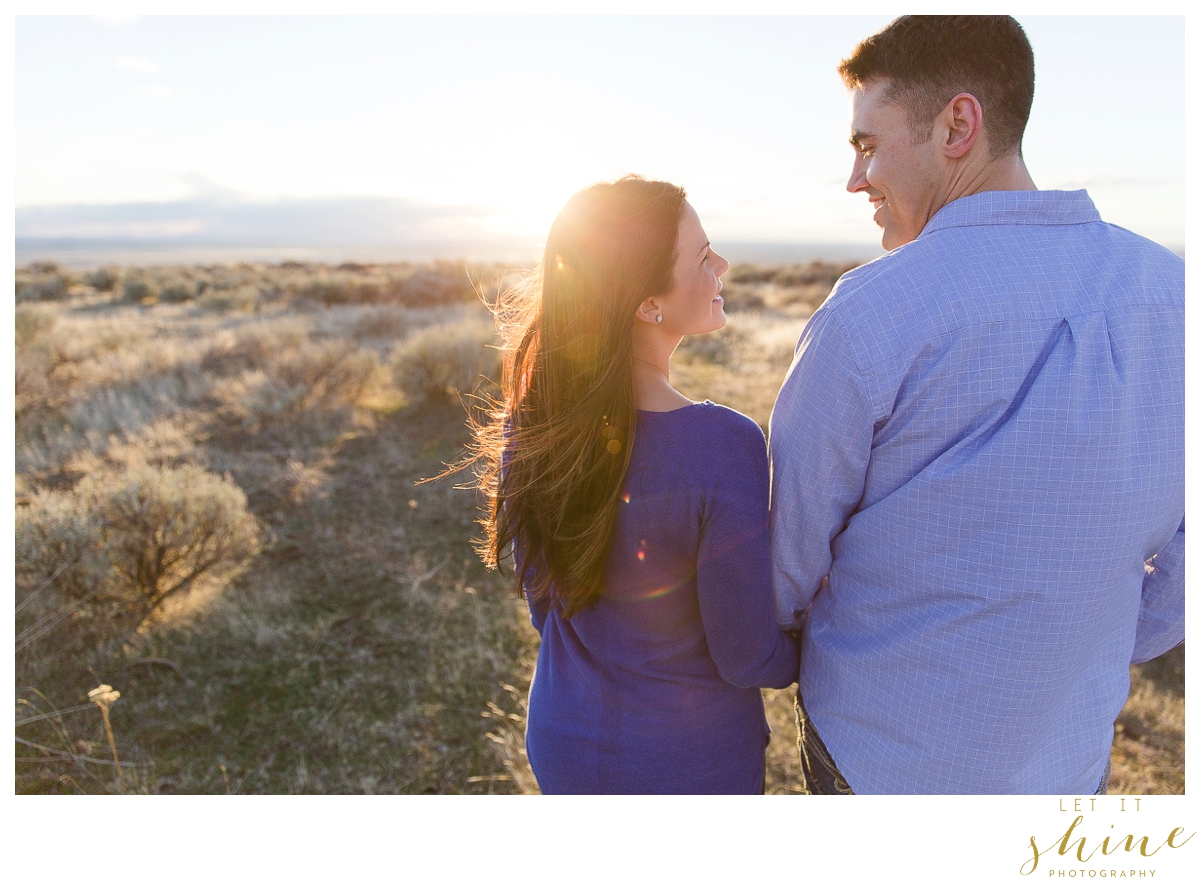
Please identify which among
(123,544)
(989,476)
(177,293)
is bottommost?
(123,544)

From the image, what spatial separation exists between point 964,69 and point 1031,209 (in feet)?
1.19

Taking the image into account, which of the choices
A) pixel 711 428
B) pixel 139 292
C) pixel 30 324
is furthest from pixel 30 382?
pixel 139 292

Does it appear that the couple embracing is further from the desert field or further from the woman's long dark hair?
the desert field

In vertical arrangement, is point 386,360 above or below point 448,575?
above

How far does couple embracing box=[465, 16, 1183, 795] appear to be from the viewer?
3.87 feet

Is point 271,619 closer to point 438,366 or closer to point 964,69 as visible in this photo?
point 964,69

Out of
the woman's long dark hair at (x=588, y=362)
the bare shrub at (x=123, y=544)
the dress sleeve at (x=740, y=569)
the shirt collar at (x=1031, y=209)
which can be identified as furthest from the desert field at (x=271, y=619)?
the shirt collar at (x=1031, y=209)

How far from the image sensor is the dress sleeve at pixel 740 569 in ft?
4.25

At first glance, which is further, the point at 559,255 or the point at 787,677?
the point at 787,677

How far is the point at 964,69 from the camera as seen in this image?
Answer: 1.40 m

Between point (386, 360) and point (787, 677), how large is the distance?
972cm

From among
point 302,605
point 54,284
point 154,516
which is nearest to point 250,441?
point 154,516
